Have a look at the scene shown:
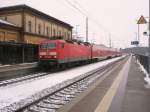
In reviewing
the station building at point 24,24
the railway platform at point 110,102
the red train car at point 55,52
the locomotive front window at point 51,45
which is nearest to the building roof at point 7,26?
the station building at point 24,24

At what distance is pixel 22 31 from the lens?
43844 mm

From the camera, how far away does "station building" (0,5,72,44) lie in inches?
1625

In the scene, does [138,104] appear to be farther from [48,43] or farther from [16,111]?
[48,43]

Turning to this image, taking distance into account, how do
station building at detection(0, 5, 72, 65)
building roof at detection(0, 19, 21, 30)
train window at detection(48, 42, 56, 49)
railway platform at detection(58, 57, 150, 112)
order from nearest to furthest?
railway platform at detection(58, 57, 150, 112) → train window at detection(48, 42, 56, 49) → station building at detection(0, 5, 72, 65) → building roof at detection(0, 19, 21, 30)

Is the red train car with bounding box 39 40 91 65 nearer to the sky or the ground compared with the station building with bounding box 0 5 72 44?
nearer to the ground

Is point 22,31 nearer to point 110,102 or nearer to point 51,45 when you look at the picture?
point 51,45

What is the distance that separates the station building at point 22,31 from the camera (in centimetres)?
3462

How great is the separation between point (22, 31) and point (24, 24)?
165 cm

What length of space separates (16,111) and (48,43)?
55.9ft

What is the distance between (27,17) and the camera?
46.0 metres

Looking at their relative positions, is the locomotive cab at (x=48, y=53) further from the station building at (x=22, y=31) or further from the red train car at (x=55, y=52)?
the station building at (x=22, y=31)

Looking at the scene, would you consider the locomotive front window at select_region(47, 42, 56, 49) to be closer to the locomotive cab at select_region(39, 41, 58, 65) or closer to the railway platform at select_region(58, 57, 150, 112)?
the locomotive cab at select_region(39, 41, 58, 65)

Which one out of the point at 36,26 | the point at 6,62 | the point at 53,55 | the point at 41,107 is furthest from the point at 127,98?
the point at 36,26

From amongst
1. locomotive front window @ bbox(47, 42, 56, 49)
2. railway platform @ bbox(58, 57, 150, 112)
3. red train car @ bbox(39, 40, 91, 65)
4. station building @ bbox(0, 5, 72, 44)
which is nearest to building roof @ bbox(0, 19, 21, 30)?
station building @ bbox(0, 5, 72, 44)
